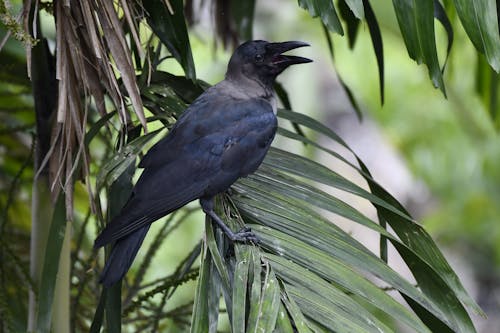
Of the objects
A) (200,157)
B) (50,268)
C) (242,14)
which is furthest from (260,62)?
(50,268)

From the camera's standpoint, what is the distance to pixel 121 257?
198 cm

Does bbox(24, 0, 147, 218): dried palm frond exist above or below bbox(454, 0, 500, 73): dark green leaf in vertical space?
above

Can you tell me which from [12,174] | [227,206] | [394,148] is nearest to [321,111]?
[394,148]

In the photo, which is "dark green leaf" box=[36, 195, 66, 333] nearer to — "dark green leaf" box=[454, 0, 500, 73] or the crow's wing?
the crow's wing

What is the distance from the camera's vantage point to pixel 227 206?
2.18 metres

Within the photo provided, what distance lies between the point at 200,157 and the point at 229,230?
12.5 inches

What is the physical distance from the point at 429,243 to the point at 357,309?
0.40m

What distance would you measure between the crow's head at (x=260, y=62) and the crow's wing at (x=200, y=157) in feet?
0.83

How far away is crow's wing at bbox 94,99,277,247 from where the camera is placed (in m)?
2.08

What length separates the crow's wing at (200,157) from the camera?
208cm

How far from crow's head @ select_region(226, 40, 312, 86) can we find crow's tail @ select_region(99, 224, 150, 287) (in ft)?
2.51

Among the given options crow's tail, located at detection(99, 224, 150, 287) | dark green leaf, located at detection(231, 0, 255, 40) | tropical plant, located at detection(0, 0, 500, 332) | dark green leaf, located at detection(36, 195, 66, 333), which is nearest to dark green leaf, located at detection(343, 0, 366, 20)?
tropical plant, located at detection(0, 0, 500, 332)

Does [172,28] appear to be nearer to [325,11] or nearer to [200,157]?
[200,157]

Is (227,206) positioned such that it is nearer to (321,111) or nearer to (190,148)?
(190,148)
